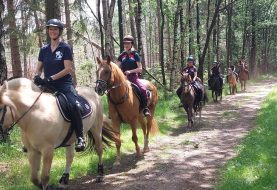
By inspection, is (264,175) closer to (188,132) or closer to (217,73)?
(188,132)

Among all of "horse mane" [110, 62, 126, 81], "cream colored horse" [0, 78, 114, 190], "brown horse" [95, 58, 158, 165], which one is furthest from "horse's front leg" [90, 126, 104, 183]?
"cream colored horse" [0, 78, 114, 190]

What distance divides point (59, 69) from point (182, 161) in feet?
13.6

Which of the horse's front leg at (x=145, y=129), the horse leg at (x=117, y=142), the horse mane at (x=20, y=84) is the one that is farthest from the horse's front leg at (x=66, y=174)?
the horse's front leg at (x=145, y=129)

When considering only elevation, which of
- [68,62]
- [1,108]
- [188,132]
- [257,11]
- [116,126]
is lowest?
[188,132]

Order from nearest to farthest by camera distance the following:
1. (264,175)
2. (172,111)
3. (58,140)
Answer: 1. (58,140)
2. (264,175)
3. (172,111)

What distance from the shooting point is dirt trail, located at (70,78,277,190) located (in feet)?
24.6

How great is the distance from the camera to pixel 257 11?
4428 cm

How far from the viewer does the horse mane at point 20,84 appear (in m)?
5.64

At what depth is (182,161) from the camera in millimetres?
9172

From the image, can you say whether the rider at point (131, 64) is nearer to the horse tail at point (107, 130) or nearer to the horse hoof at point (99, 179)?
the horse tail at point (107, 130)

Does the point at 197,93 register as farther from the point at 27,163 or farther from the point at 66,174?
the point at 66,174

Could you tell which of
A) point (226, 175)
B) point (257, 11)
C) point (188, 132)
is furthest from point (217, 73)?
point (257, 11)

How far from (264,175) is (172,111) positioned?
32.0 ft

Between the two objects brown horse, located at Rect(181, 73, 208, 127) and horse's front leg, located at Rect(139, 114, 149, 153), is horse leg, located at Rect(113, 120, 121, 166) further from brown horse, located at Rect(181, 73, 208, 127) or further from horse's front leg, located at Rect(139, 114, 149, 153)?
brown horse, located at Rect(181, 73, 208, 127)
